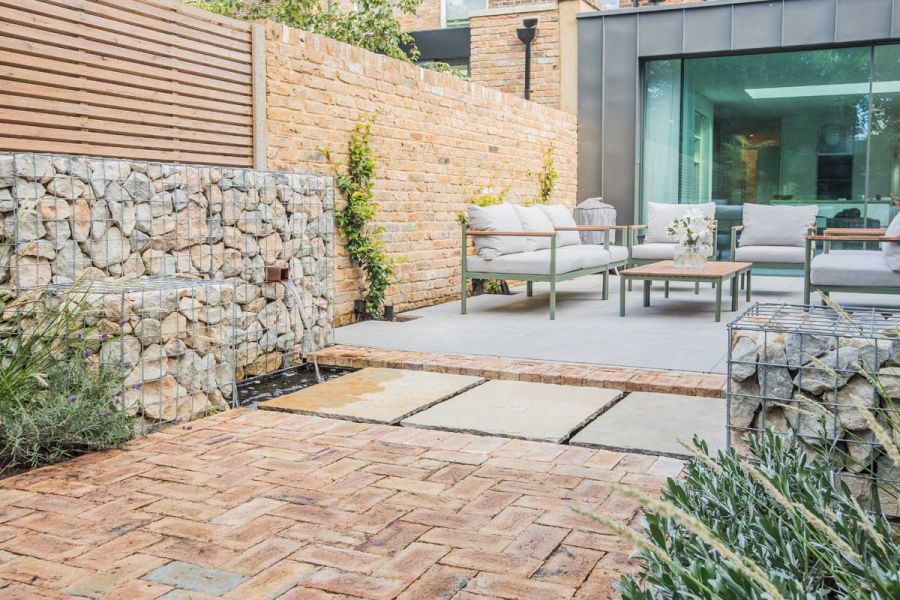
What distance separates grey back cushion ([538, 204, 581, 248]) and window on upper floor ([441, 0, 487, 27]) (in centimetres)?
534

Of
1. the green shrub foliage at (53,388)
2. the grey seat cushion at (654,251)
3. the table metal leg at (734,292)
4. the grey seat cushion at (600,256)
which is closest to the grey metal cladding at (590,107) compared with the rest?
the grey seat cushion at (600,256)

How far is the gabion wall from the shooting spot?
352 cm

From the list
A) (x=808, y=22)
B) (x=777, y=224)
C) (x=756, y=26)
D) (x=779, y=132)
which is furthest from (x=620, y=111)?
(x=777, y=224)

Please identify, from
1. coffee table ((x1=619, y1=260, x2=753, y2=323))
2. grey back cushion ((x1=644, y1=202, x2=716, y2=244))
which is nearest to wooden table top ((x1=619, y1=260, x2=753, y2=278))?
coffee table ((x1=619, y1=260, x2=753, y2=323))

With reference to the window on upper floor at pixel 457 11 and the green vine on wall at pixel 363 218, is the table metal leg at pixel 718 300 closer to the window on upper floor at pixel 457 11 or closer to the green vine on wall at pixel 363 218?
the green vine on wall at pixel 363 218

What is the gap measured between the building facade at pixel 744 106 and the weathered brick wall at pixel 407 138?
147 centimetres

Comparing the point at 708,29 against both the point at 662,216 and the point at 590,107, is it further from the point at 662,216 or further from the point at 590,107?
the point at 662,216

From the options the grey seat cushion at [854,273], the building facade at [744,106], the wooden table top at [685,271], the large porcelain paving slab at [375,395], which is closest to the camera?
the large porcelain paving slab at [375,395]

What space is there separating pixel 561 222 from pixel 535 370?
14.1 ft

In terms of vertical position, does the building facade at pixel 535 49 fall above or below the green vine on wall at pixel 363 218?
above

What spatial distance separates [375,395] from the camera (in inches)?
161

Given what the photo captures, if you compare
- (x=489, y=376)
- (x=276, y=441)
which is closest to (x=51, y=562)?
(x=276, y=441)

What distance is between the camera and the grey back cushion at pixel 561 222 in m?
8.37

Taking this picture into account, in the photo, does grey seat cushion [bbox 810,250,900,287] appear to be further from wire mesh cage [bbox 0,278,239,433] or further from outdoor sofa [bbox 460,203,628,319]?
wire mesh cage [bbox 0,278,239,433]
